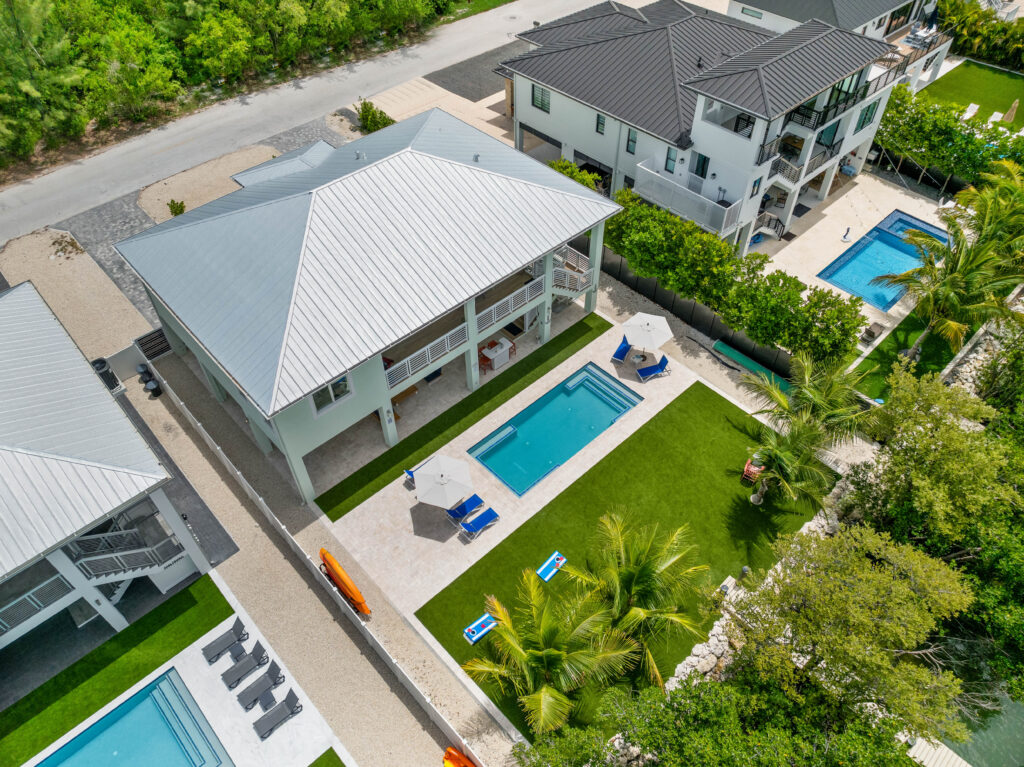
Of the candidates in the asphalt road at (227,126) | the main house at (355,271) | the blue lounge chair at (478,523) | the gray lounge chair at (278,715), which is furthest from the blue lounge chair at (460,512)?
the asphalt road at (227,126)

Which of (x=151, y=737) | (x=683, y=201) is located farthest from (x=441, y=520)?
(x=683, y=201)

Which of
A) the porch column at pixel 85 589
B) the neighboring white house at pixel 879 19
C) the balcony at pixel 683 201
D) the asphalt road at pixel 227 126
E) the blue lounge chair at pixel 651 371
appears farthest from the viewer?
the neighboring white house at pixel 879 19

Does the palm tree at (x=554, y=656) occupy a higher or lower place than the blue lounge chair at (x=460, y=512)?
higher

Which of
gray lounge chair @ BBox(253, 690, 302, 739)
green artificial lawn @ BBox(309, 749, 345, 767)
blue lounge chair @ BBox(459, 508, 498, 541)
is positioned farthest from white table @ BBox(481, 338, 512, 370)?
green artificial lawn @ BBox(309, 749, 345, 767)

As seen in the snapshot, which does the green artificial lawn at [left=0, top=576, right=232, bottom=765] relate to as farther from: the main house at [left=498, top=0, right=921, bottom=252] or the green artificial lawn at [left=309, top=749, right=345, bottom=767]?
the main house at [left=498, top=0, right=921, bottom=252]

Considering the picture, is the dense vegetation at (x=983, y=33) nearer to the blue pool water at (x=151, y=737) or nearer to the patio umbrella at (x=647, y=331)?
the patio umbrella at (x=647, y=331)
